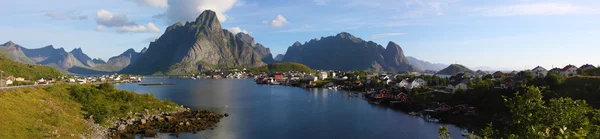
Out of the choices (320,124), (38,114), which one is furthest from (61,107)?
(320,124)

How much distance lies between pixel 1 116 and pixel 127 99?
23860 mm

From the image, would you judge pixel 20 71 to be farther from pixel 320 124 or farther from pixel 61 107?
pixel 320 124

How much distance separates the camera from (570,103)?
10617mm

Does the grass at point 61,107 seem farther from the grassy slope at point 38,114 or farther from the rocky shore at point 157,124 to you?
the rocky shore at point 157,124

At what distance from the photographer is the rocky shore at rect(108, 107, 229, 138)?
129 feet

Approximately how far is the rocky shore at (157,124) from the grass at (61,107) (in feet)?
7.28

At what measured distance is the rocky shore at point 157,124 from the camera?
3934 cm

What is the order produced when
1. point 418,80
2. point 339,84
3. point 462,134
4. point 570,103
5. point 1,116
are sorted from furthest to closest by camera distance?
point 339,84, point 418,80, point 462,134, point 1,116, point 570,103

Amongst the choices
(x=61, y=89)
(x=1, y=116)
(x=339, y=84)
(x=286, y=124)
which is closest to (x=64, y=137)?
(x=1, y=116)

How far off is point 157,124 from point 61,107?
11.5 m

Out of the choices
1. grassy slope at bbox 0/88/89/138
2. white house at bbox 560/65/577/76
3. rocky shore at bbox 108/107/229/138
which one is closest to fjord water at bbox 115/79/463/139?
rocky shore at bbox 108/107/229/138

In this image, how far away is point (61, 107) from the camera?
42250mm

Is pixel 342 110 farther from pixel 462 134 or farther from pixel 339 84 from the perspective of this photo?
pixel 339 84

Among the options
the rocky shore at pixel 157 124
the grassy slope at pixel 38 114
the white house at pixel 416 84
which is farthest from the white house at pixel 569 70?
the grassy slope at pixel 38 114
